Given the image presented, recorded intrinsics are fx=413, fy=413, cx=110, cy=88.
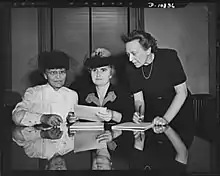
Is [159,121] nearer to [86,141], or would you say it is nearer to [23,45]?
[86,141]

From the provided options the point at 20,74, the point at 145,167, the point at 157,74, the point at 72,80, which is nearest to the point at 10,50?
the point at 20,74

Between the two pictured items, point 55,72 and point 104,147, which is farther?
point 55,72

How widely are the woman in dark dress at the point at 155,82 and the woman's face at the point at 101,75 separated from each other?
0.07m

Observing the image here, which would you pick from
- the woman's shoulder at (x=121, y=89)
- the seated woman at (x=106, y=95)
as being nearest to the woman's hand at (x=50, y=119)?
the seated woman at (x=106, y=95)

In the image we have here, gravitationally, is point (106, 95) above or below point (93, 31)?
below

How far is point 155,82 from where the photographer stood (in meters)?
1.42

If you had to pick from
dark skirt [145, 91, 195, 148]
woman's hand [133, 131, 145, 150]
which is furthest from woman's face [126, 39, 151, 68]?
woman's hand [133, 131, 145, 150]

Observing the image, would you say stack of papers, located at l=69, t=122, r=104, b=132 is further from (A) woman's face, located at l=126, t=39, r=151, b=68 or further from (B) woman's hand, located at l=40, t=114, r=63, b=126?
(A) woman's face, located at l=126, t=39, r=151, b=68

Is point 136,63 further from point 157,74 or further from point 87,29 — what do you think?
point 87,29

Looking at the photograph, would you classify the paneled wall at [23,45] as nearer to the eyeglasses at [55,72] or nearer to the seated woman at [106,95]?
the eyeglasses at [55,72]

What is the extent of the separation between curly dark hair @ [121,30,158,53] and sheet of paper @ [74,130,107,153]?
1.08ft

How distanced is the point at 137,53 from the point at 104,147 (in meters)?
0.36

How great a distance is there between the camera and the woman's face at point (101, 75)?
4.67 feet

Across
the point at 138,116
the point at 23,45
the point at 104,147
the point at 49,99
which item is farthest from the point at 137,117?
the point at 23,45
